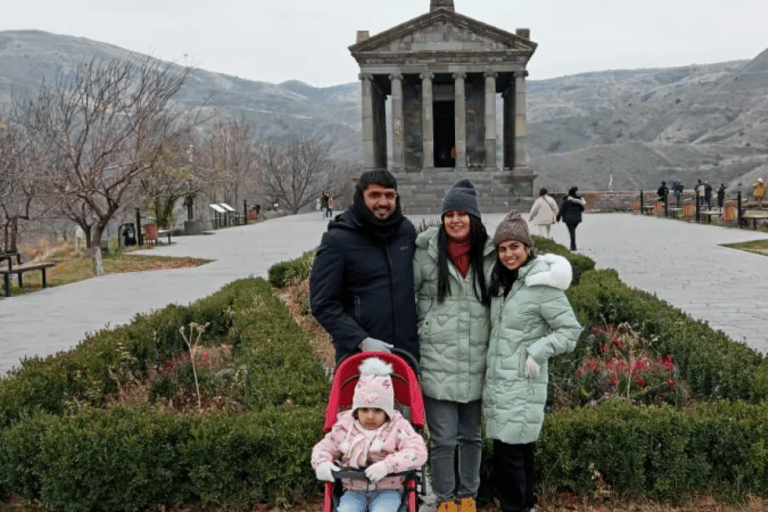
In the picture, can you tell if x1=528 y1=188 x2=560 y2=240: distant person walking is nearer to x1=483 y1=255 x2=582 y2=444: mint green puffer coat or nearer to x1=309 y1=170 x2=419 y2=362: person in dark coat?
x1=483 y1=255 x2=582 y2=444: mint green puffer coat

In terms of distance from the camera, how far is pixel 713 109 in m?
124

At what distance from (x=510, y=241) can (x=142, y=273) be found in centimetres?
1500

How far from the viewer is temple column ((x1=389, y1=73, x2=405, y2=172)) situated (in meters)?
38.7

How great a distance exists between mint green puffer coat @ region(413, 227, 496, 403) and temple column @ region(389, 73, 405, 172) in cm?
3528

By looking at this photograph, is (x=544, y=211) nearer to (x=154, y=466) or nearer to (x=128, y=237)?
(x=154, y=466)

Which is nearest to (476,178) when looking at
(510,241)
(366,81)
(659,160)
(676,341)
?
(366,81)

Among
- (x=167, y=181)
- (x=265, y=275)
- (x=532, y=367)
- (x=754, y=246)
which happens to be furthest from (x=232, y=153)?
(x=532, y=367)

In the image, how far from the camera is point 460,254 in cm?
432

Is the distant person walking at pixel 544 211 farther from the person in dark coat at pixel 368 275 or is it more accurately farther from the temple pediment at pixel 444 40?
the temple pediment at pixel 444 40

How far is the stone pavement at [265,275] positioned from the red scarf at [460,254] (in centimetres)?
561

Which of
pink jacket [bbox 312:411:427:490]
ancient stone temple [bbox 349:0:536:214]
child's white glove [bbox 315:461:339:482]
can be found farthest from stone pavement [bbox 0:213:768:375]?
Answer: ancient stone temple [bbox 349:0:536:214]

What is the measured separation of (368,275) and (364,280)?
0.05 metres

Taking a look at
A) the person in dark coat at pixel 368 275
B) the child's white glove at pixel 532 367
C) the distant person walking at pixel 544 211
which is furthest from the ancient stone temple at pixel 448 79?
the child's white glove at pixel 532 367

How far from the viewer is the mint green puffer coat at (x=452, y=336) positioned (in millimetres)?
4285
